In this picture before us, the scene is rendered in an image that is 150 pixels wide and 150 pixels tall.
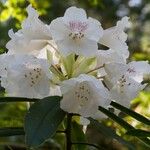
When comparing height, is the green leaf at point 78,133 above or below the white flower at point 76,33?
below

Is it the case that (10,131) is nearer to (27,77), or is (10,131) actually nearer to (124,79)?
(27,77)

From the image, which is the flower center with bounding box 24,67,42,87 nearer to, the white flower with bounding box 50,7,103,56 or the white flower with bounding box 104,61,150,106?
the white flower with bounding box 50,7,103,56

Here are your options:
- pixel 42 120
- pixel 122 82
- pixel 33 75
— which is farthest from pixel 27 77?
pixel 122 82

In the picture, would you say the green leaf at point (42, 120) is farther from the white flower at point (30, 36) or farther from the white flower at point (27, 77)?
the white flower at point (30, 36)

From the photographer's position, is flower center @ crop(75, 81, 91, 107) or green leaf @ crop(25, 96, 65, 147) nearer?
green leaf @ crop(25, 96, 65, 147)

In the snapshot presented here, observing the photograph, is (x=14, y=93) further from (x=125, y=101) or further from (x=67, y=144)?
(x=125, y=101)

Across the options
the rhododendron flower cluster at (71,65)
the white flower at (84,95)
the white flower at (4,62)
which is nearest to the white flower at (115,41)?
the rhododendron flower cluster at (71,65)

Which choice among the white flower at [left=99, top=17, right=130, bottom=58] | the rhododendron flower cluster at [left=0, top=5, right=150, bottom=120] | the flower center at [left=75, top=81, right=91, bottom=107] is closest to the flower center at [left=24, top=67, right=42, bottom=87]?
the rhododendron flower cluster at [left=0, top=5, right=150, bottom=120]
